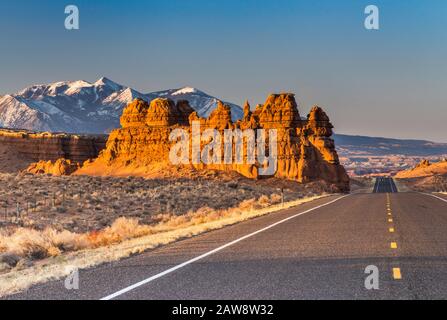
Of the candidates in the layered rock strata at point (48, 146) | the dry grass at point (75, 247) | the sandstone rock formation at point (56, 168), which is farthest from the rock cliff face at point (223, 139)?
the dry grass at point (75, 247)

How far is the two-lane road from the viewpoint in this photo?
939cm

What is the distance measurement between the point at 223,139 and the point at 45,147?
48714 millimetres

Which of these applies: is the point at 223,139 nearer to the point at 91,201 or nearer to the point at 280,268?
the point at 91,201

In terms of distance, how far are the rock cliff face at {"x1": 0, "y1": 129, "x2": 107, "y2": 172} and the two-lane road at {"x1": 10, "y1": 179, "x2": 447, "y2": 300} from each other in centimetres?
10793

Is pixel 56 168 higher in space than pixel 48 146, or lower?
lower

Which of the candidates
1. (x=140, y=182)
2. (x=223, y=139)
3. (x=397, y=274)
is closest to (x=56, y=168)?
(x=223, y=139)

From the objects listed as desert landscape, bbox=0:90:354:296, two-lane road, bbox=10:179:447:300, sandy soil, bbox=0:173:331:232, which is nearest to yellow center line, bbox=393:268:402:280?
two-lane road, bbox=10:179:447:300

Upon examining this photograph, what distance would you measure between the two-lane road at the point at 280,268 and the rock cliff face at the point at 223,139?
66.2m

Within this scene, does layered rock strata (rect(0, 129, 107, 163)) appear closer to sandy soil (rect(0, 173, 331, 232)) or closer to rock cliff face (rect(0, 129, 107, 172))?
rock cliff face (rect(0, 129, 107, 172))

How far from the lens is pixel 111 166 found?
10275cm

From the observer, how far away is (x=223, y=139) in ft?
295
